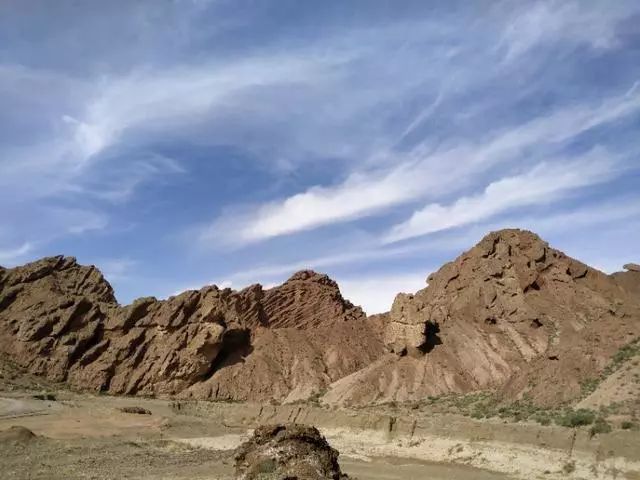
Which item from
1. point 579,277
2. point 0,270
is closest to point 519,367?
point 579,277

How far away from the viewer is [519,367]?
5100 centimetres

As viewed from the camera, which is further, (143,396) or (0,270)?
(0,270)

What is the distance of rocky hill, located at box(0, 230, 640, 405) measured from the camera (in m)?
54.0

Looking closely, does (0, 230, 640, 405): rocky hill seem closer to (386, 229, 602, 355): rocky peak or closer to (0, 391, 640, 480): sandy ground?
(386, 229, 602, 355): rocky peak

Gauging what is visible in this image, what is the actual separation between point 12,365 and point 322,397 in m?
32.2

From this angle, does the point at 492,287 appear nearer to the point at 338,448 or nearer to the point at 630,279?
the point at 630,279

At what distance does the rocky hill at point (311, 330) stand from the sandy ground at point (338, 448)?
1600 centimetres

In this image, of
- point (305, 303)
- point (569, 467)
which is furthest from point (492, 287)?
point (569, 467)

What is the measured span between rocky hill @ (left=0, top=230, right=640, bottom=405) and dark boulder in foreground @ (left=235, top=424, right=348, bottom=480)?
1370 inches

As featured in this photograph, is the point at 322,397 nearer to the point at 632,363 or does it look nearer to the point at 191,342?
the point at 191,342

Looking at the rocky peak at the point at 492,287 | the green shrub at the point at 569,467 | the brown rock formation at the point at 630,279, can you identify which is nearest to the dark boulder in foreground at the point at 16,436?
the green shrub at the point at 569,467

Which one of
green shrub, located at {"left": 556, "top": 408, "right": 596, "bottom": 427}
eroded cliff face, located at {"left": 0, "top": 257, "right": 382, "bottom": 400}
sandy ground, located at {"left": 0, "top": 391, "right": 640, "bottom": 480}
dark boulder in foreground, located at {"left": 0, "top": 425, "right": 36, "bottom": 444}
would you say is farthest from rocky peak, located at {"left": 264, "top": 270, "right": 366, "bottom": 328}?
green shrub, located at {"left": 556, "top": 408, "right": 596, "bottom": 427}

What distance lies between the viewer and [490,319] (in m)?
58.1

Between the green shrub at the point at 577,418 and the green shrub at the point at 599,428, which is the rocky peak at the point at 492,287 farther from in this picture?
the green shrub at the point at 599,428
